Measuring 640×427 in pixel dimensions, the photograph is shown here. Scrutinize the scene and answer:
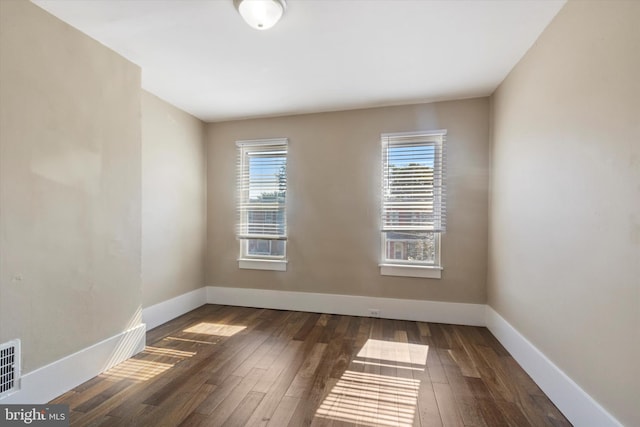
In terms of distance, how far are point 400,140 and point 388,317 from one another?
210 centimetres

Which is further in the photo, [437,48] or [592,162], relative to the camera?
[437,48]

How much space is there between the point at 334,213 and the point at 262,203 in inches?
39.4

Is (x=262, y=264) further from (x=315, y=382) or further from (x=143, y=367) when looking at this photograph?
(x=315, y=382)

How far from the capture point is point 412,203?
3330 mm

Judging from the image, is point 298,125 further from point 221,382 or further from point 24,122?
point 221,382

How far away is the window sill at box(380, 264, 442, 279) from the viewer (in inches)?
128

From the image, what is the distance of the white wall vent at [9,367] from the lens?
1614mm

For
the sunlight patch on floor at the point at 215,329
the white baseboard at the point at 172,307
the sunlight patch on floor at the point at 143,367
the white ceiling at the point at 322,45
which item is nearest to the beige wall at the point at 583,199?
the white ceiling at the point at 322,45

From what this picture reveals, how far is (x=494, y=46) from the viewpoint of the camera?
2203mm

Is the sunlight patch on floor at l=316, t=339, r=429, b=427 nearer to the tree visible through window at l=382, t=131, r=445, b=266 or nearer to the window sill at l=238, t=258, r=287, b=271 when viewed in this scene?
the tree visible through window at l=382, t=131, r=445, b=266

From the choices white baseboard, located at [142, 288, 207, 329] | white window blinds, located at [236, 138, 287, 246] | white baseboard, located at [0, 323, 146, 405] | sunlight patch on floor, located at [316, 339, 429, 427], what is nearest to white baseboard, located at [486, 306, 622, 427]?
sunlight patch on floor, located at [316, 339, 429, 427]

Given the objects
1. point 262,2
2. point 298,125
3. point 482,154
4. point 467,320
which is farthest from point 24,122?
point 467,320

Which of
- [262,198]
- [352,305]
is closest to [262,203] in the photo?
[262,198]

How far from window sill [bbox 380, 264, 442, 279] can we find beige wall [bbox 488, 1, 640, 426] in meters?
0.86
